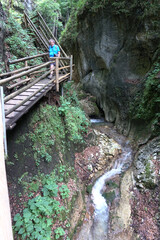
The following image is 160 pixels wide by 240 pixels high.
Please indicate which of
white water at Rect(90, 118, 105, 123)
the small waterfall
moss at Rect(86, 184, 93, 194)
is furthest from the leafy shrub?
the small waterfall

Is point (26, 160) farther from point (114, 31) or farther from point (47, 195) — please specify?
point (114, 31)

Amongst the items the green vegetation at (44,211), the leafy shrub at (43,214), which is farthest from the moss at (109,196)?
the leafy shrub at (43,214)

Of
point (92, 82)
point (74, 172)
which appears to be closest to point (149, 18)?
point (92, 82)

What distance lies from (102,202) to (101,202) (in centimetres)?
4

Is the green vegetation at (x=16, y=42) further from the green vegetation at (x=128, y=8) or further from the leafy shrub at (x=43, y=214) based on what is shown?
the green vegetation at (x=128, y=8)

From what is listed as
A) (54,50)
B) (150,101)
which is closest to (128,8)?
(150,101)

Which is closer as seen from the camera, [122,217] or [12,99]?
[12,99]

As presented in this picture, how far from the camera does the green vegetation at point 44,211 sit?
367cm

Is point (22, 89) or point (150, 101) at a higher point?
point (22, 89)

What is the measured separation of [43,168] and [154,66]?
27.0 feet

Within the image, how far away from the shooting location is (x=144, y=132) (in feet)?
28.1

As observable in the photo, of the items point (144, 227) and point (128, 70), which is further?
point (128, 70)

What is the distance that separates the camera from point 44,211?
4.02 m

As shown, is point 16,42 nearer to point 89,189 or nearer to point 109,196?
point 89,189
